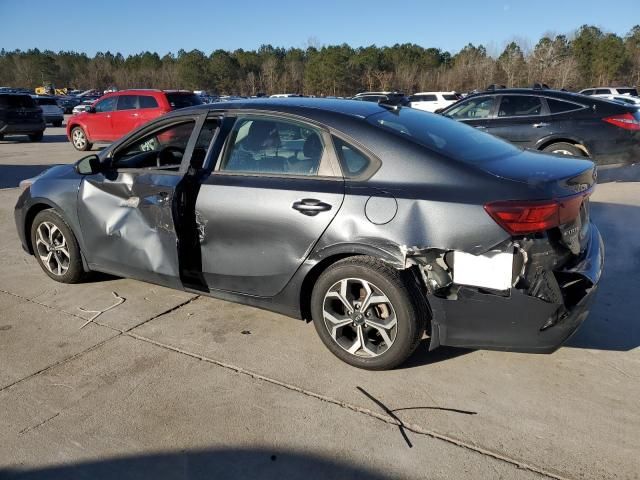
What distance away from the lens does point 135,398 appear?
3023mm

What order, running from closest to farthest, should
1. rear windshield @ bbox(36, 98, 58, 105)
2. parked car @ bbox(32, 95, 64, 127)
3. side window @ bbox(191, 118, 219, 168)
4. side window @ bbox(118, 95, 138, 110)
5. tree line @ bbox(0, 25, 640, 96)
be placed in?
side window @ bbox(191, 118, 219, 168), side window @ bbox(118, 95, 138, 110), parked car @ bbox(32, 95, 64, 127), rear windshield @ bbox(36, 98, 58, 105), tree line @ bbox(0, 25, 640, 96)

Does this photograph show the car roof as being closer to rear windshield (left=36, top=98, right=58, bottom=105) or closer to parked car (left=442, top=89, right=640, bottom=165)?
parked car (left=442, top=89, right=640, bottom=165)

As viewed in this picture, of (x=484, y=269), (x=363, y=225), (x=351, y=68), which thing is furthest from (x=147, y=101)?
(x=351, y=68)

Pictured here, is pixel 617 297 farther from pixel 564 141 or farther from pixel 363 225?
pixel 564 141

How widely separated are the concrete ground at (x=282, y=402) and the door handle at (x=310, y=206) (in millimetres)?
950

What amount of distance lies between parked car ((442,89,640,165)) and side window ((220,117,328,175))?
6064mm

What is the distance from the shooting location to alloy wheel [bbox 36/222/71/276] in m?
4.61

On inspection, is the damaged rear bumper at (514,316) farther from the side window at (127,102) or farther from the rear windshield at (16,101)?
the rear windshield at (16,101)

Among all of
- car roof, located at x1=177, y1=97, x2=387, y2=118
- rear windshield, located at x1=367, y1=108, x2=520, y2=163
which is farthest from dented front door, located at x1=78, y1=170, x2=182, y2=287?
rear windshield, located at x1=367, y1=108, x2=520, y2=163

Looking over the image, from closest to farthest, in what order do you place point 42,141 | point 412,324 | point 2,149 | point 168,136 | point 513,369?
point 412,324
point 513,369
point 168,136
point 2,149
point 42,141

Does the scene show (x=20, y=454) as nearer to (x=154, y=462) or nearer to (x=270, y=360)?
(x=154, y=462)

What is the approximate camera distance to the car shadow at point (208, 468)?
2.41 m

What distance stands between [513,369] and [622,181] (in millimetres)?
7403

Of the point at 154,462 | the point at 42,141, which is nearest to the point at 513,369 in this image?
the point at 154,462
